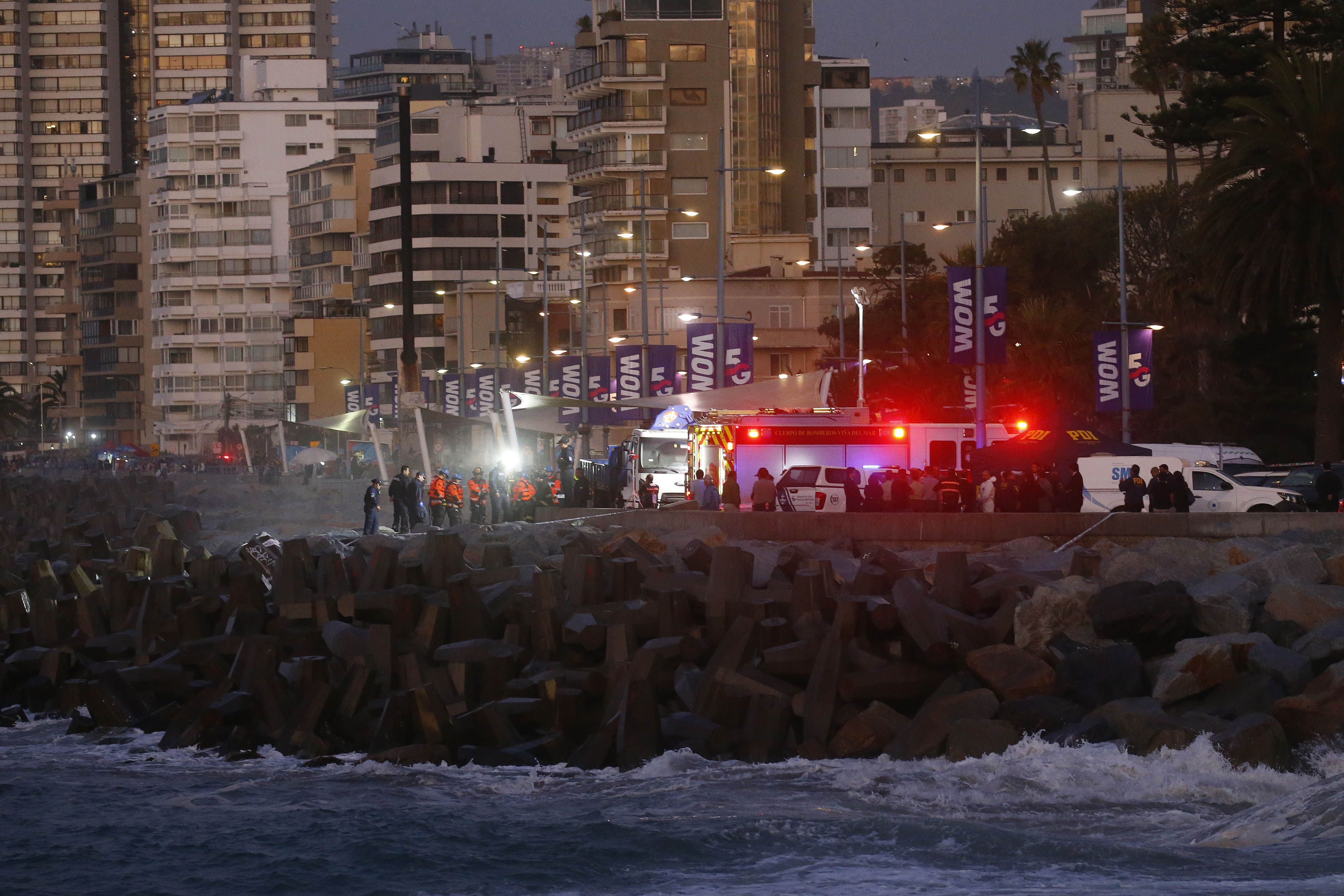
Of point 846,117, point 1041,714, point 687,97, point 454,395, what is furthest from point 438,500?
point 846,117

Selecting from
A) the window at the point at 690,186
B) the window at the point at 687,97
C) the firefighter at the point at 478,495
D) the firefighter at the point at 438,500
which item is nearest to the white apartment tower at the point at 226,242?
the window at the point at 687,97

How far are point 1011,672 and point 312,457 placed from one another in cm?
7711

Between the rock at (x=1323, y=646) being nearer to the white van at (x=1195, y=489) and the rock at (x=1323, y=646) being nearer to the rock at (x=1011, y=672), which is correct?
the rock at (x=1011, y=672)

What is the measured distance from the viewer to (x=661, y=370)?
51469mm

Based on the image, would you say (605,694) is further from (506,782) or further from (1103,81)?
(1103,81)

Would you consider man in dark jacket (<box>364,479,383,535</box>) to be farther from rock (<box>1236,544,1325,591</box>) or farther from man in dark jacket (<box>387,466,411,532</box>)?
rock (<box>1236,544,1325,591</box>)

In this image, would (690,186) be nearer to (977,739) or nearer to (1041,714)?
(1041,714)

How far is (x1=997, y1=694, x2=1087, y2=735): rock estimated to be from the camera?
18516 millimetres

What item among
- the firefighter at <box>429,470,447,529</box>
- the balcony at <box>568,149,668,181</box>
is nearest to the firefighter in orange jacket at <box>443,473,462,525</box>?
the firefighter at <box>429,470,447,529</box>

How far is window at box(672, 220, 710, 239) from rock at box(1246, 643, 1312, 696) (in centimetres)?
7944

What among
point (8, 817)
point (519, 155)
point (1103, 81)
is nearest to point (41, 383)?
point (519, 155)

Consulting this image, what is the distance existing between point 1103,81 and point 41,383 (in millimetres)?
100604

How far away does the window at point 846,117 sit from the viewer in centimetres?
11100

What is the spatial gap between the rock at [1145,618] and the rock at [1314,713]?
2569 millimetres
